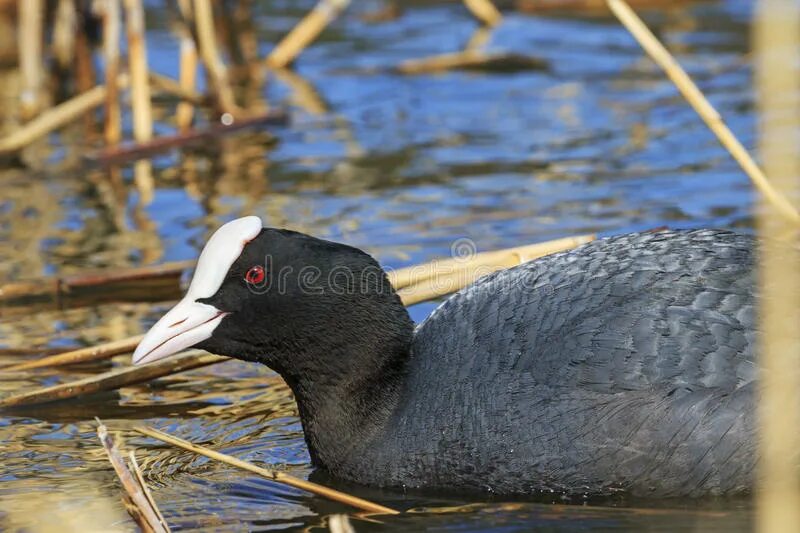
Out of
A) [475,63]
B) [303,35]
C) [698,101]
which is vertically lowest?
[698,101]

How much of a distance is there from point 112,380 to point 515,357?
1.64 metres

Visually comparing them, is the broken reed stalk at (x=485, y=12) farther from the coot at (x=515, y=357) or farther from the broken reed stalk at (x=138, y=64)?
the coot at (x=515, y=357)

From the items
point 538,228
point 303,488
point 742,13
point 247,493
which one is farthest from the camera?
point 742,13

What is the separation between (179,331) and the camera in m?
4.46

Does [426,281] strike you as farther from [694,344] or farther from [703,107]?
[694,344]

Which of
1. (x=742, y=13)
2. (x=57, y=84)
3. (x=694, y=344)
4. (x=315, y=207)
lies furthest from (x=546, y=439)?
(x=742, y=13)

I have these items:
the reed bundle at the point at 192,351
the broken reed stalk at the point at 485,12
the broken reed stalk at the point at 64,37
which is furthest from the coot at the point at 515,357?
the broken reed stalk at the point at 485,12

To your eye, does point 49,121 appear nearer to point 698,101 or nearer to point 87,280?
point 87,280

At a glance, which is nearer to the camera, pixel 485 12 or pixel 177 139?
pixel 177 139

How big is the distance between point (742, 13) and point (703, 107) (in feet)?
21.4

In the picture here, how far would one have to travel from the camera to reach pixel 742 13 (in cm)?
1158

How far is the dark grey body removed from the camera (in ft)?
13.9

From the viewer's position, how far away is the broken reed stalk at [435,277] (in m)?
5.40

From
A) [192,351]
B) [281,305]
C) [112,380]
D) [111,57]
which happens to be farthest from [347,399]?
[111,57]
